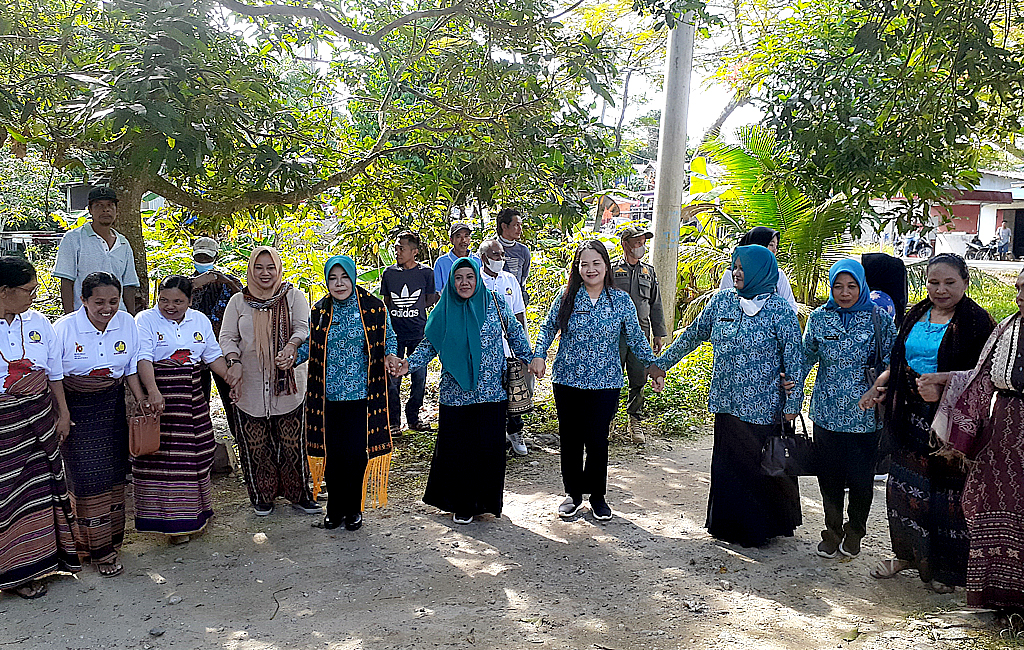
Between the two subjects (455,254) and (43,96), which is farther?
(455,254)

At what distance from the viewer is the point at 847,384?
14.5 feet

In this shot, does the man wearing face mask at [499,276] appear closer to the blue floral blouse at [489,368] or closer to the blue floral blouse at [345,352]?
the blue floral blouse at [489,368]

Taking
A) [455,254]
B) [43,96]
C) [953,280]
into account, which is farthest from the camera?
[455,254]

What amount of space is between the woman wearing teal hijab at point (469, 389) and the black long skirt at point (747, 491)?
1286 millimetres

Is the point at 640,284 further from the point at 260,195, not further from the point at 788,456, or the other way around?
the point at 260,195

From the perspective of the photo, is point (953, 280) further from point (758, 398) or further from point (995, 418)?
point (758, 398)

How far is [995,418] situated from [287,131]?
177 inches

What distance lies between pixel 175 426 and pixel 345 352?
1.01 m

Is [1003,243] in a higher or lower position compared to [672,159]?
higher

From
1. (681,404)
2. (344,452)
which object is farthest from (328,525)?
(681,404)

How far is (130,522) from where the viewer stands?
5.14 metres

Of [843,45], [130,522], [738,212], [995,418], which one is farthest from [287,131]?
[738,212]

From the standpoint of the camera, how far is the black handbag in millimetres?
4406

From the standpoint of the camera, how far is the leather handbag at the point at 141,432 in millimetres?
4391
